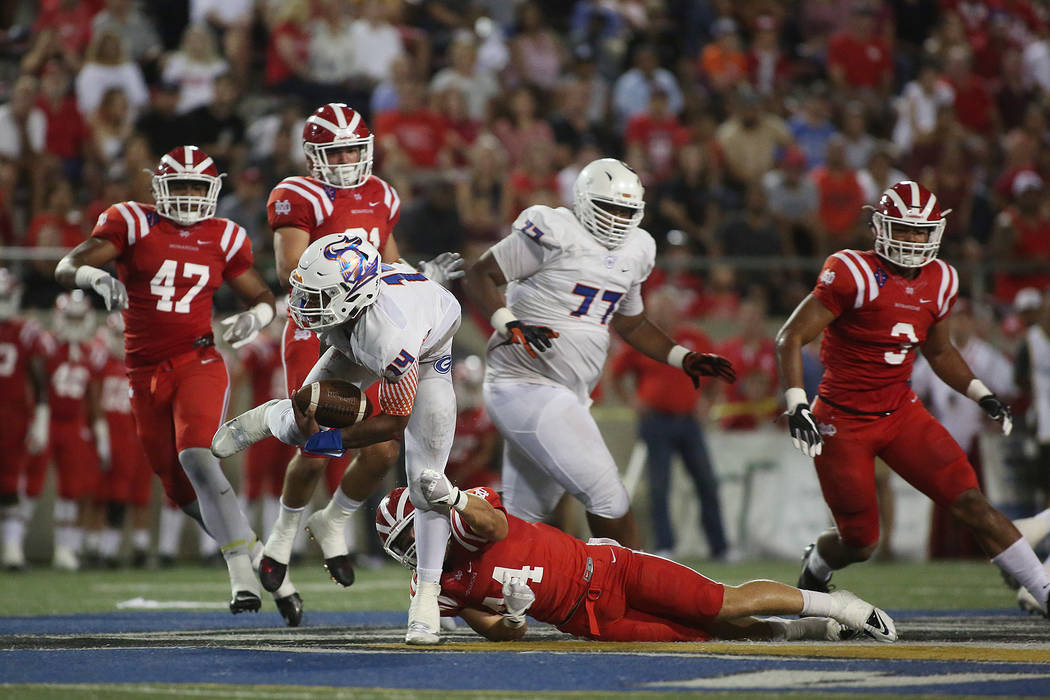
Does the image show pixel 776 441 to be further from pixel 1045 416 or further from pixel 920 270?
pixel 920 270

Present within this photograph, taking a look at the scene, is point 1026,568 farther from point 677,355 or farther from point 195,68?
point 195,68

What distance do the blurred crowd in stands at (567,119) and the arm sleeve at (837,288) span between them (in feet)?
19.0

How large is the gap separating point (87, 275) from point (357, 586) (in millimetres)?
3812

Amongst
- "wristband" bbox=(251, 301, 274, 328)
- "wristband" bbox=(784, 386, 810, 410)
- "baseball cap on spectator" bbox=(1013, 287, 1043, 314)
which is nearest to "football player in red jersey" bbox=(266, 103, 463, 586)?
"wristband" bbox=(251, 301, 274, 328)

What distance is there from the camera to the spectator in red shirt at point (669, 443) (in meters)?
12.0

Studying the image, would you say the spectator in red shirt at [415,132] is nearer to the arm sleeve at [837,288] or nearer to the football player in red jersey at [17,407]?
the football player in red jersey at [17,407]

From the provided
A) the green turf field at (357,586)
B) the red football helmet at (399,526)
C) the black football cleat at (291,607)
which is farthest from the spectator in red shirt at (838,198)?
the red football helmet at (399,526)

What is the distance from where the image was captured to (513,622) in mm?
5785

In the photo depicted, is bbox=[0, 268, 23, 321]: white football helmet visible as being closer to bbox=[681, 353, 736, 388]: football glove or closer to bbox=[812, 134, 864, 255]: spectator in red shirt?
bbox=[681, 353, 736, 388]: football glove

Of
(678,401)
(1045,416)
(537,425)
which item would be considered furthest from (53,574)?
(1045,416)

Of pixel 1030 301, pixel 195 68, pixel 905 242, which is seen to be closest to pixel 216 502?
pixel 905 242

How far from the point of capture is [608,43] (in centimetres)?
1595

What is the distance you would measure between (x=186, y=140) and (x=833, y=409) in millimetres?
7797

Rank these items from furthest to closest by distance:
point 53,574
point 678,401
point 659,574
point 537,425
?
point 678,401
point 53,574
point 537,425
point 659,574
